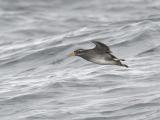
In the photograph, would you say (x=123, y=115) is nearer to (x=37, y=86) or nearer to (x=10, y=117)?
(x=10, y=117)

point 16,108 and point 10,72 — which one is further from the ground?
point 10,72

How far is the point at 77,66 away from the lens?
23.2 m

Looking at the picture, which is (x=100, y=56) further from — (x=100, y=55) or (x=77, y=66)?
(x=77, y=66)

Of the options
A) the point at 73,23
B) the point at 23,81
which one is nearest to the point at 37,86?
the point at 23,81

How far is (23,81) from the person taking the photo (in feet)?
72.6

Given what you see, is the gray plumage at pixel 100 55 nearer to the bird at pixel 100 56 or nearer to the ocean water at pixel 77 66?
the bird at pixel 100 56

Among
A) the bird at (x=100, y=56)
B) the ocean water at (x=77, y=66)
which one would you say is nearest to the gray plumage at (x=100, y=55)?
the bird at (x=100, y=56)

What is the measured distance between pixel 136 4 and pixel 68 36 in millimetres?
8340

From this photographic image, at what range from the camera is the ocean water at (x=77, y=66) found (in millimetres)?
18781

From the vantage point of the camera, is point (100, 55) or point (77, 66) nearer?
point (100, 55)

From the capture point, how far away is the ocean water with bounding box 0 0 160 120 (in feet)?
61.6

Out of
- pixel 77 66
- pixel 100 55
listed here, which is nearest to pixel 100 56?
pixel 100 55

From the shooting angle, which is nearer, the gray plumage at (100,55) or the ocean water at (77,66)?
the gray plumage at (100,55)

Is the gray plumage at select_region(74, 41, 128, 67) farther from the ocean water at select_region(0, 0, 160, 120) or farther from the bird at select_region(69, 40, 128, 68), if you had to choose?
the ocean water at select_region(0, 0, 160, 120)
